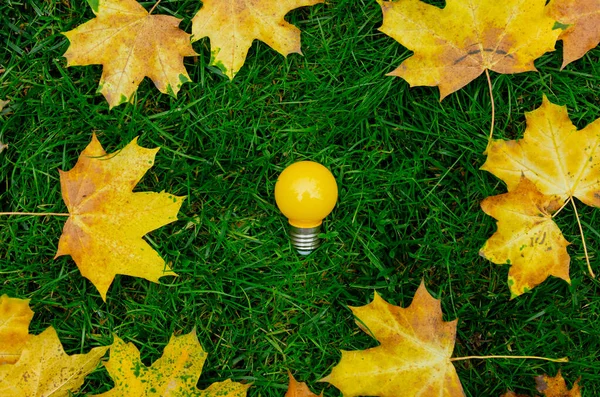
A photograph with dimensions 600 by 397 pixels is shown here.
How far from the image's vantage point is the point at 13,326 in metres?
2.14

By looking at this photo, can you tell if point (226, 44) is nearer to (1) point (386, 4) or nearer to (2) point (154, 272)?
(1) point (386, 4)

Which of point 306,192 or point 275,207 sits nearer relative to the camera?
point 306,192

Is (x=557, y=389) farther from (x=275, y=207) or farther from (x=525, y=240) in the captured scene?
(x=275, y=207)

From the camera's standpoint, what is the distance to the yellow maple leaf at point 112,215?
212cm

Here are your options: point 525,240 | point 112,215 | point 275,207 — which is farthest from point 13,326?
point 525,240

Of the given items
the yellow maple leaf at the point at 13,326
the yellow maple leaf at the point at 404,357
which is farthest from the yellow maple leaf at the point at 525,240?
the yellow maple leaf at the point at 13,326

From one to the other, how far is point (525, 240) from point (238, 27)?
138 cm

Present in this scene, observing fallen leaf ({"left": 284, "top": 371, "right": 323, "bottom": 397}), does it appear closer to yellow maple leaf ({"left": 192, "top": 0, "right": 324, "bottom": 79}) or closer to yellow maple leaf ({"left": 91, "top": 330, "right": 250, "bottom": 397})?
yellow maple leaf ({"left": 91, "top": 330, "right": 250, "bottom": 397})

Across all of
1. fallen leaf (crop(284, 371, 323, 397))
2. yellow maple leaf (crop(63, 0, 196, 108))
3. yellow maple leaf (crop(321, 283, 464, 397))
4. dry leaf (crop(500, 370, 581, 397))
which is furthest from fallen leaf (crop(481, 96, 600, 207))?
yellow maple leaf (crop(63, 0, 196, 108))

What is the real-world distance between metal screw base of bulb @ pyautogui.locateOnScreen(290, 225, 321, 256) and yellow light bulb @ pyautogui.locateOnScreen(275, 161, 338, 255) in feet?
0.14

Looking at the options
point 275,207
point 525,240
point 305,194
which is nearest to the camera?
point 305,194

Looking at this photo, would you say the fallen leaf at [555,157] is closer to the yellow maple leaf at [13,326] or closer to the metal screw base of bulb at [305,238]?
the metal screw base of bulb at [305,238]

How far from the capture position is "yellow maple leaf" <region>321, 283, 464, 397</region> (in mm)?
2023

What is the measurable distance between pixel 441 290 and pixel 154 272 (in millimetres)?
1157
